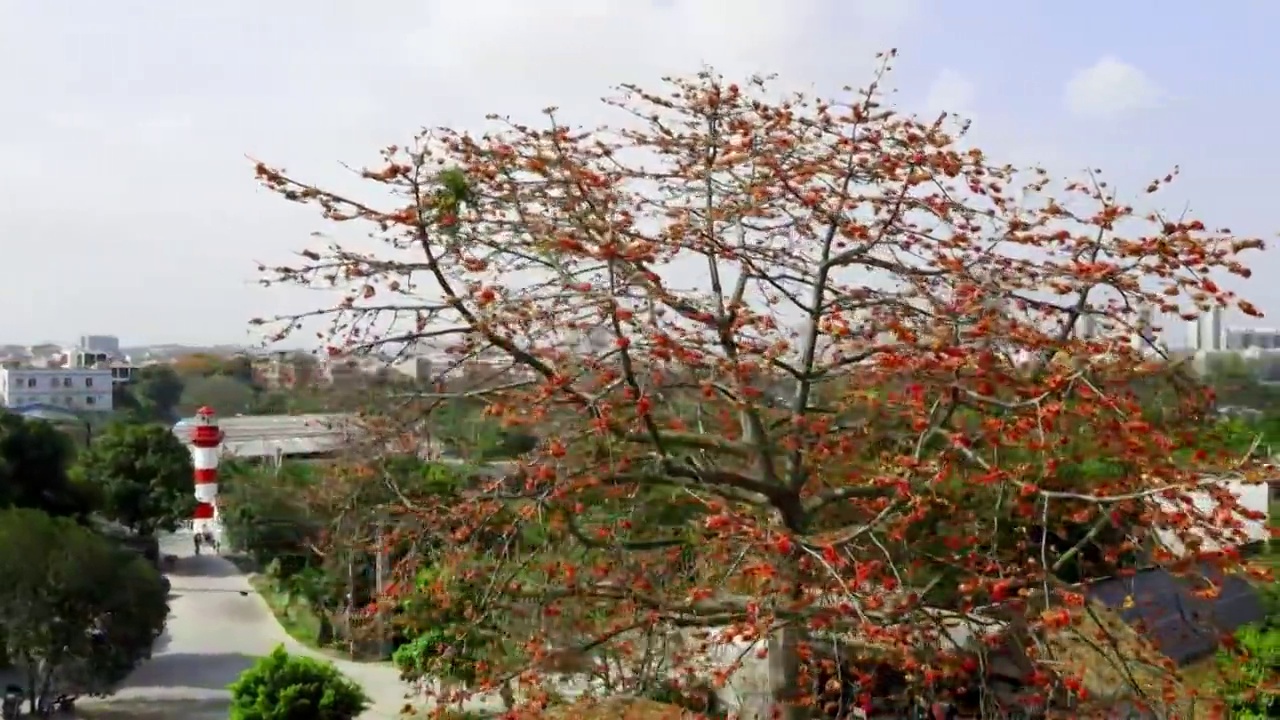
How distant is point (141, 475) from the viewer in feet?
56.1

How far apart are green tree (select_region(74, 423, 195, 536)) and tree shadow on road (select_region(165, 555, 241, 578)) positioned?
62 cm

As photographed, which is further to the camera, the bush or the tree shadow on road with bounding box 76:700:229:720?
the tree shadow on road with bounding box 76:700:229:720

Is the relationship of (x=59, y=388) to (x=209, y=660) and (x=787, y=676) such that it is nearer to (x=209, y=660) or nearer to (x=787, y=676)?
(x=209, y=660)

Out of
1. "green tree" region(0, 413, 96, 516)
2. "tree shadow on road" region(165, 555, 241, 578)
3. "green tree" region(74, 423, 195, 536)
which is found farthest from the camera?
"tree shadow on road" region(165, 555, 241, 578)

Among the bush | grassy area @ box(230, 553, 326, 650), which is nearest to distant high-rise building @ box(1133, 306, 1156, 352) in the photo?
the bush

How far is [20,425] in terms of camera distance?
12.5 metres

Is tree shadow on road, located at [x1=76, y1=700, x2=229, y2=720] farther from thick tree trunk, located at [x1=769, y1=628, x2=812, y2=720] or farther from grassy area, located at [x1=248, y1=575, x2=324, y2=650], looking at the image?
thick tree trunk, located at [x1=769, y1=628, x2=812, y2=720]

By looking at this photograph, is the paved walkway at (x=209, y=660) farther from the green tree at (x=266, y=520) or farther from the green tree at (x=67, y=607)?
the green tree at (x=67, y=607)

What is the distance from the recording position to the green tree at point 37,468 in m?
12.2

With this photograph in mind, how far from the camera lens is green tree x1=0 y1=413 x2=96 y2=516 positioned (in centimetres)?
1217

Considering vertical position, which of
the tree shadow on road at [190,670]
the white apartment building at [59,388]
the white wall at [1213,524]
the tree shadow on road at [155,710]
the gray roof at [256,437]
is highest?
the white apartment building at [59,388]

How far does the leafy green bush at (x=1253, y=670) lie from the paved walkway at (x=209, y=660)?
5.32 meters

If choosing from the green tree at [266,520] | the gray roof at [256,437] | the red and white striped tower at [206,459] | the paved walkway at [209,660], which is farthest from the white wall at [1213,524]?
the red and white striped tower at [206,459]

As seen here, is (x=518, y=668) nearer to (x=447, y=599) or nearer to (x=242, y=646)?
(x=447, y=599)
